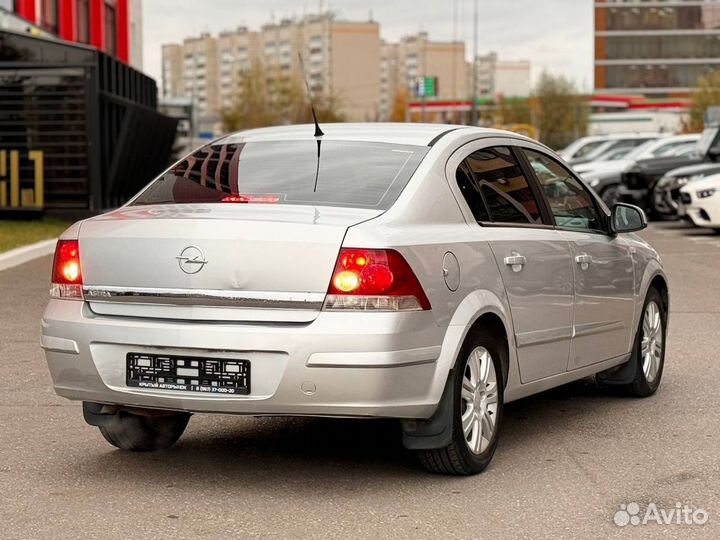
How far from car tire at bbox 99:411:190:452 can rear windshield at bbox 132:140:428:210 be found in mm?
997

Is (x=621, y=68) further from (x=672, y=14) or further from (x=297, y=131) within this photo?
(x=297, y=131)

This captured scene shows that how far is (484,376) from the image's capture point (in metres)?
6.04

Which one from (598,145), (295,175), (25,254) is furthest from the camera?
(598,145)

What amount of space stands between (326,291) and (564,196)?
7.66 feet

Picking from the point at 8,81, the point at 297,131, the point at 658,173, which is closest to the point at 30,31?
the point at 8,81

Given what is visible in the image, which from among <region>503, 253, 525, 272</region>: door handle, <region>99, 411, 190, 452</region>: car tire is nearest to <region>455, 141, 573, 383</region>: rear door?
<region>503, 253, 525, 272</region>: door handle

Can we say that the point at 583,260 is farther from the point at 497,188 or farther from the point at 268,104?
the point at 268,104

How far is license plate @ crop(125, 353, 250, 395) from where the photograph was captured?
17.9ft

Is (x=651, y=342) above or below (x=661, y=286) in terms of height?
below

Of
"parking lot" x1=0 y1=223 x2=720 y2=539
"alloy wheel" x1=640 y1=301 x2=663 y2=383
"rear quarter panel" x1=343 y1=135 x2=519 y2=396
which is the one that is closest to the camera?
"parking lot" x1=0 y1=223 x2=720 y2=539

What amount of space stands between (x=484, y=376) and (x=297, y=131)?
1597 mm

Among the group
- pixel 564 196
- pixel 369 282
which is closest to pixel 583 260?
pixel 564 196

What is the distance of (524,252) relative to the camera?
6.48 meters

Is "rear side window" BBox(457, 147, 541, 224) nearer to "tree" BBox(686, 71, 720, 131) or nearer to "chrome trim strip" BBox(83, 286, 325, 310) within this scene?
"chrome trim strip" BBox(83, 286, 325, 310)
